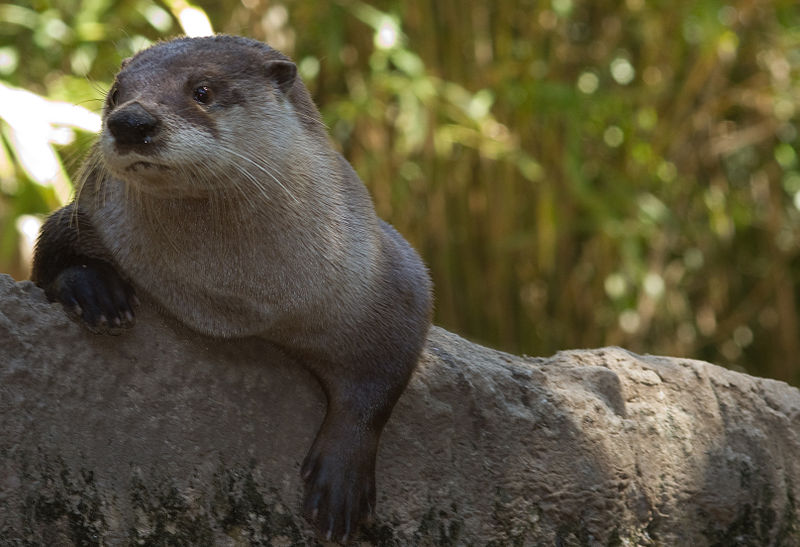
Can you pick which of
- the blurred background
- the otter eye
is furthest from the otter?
the blurred background

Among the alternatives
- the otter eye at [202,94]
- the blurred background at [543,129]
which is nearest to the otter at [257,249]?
the otter eye at [202,94]

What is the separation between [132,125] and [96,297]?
1.35ft

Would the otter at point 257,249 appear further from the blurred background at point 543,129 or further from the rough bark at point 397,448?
the blurred background at point 543,129

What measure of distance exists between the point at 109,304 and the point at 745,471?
134cm

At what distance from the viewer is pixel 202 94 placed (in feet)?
5.86

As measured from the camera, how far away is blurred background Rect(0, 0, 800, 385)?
373 centimetres

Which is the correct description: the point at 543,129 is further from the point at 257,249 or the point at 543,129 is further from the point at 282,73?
the point at 257,249

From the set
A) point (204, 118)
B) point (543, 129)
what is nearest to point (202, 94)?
point (204, 118)

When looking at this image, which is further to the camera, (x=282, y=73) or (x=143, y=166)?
(x=282, y=73)

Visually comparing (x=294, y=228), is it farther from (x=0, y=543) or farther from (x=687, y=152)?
(x=687, y=152)

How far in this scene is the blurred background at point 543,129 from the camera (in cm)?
373

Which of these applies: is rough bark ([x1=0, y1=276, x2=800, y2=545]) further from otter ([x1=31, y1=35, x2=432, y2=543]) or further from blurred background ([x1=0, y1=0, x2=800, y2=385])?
blurred background ([x1=0, y1=0, x2=800, y2=385])

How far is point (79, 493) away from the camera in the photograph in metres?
1.86

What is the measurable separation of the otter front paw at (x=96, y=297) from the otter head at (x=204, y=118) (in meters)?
0.20
